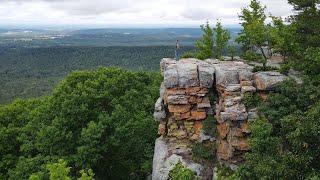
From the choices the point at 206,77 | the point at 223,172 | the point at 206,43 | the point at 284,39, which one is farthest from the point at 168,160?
the point at 206,43

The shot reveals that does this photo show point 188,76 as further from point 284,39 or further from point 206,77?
point 284,39

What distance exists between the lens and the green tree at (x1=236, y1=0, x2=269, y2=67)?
1395 inches

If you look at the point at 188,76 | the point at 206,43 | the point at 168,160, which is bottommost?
the point at 168,160

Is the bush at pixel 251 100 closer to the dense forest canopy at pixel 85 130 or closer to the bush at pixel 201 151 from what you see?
the bush at pixel 201 151

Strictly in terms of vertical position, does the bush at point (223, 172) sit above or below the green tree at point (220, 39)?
below

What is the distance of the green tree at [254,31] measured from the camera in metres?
35.4

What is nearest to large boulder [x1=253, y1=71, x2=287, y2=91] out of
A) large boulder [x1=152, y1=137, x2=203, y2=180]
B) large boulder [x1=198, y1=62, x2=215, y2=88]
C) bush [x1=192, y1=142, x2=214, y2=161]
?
large boulder [x1=198, y1=62, x2=215, y2=88]

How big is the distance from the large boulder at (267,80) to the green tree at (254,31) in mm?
2372

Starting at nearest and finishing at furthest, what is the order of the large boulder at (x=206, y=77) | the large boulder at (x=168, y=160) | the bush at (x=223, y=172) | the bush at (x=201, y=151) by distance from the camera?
the bush at (x=223, y=172) → the large boulder at (x=168, y=160) → the bush at (x=201, y=151) → the large boulder at (x=206, y=77)

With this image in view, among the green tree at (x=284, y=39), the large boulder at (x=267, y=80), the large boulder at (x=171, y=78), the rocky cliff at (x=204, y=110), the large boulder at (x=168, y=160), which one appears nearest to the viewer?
the rocky cliff at (x=204, y=110)

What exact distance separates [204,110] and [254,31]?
9.07m

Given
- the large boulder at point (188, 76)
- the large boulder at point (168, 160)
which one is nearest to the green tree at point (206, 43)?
the large boulder at point (188, 76)

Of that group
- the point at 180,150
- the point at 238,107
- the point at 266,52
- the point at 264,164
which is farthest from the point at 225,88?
the point at 266,52

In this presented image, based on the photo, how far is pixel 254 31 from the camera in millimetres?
35312
